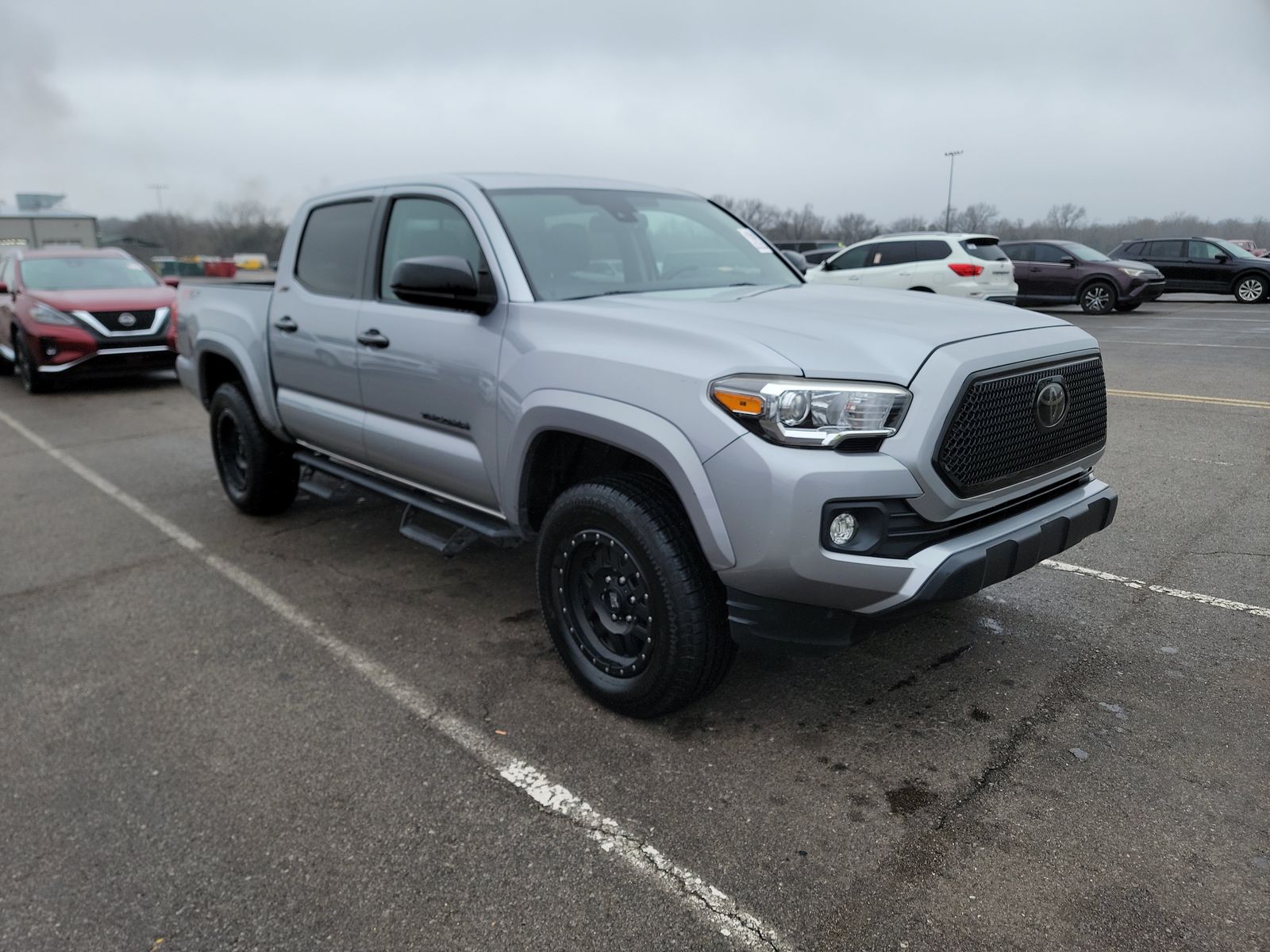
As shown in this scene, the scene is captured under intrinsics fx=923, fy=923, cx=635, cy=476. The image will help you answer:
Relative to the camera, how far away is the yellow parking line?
8398mm

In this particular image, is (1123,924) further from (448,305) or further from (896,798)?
(448,305)

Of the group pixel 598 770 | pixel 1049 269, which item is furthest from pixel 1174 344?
pixel 598 770

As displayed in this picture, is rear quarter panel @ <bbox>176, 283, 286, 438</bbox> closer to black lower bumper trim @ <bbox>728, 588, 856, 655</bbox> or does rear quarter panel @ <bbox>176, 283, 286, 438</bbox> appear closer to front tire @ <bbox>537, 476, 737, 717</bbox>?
front tire @ <bbox>537, 476, 737, 717</bbox>

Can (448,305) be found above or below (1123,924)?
above

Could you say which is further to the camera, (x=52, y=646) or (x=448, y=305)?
(x=52, y=646)

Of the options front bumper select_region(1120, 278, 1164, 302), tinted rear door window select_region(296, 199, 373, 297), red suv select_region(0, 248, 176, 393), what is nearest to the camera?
tinted rear door window select_region(296, 199, 373, 297)

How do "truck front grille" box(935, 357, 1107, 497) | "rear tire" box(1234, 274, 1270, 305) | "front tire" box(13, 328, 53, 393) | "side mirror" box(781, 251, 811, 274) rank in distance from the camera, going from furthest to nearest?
"rear tire" box(1234, 274, 1270, 305), "front tire" box(13, 328, 53, 393), "side mirror" box(781, 251, 811, 274), "truck front grille" box(935, 357, 1107, 497)

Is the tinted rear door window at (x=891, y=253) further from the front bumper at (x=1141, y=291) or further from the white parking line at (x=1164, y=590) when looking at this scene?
the white parking line at (x=1164, y=590)

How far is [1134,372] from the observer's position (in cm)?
1055

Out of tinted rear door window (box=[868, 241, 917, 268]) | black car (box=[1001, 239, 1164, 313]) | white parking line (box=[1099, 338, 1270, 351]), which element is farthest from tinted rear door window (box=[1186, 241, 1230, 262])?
tinted rear door window (box=[868, 241, 917, 268])

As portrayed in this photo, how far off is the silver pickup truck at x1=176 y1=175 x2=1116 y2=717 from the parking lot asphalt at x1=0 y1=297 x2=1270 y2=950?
0.43 m

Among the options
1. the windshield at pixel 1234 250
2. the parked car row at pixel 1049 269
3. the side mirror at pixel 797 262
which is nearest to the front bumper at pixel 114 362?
the side mirror at pixel 797 262

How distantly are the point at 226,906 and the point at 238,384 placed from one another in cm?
391

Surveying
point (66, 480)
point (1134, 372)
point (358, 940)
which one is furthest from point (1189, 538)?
point (66, 480)
